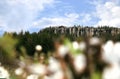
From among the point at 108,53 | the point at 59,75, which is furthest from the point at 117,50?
the point at 59,75

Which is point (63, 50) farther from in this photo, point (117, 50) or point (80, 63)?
point (117, 50)

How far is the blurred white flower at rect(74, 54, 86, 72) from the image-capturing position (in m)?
1.22

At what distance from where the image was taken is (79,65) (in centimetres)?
122

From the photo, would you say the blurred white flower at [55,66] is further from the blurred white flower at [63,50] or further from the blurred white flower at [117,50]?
the blurred white flower at [117,50]

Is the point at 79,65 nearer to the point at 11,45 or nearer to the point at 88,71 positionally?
the point at 88,71

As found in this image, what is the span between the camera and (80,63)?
1.22 m

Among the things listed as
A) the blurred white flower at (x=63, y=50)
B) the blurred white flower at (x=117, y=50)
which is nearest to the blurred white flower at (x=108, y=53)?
the blurred white flower at (x=117, y=50)

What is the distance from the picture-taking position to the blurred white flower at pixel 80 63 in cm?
122

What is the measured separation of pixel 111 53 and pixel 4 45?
122 inches

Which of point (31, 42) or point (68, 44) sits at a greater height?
point (68, 44)

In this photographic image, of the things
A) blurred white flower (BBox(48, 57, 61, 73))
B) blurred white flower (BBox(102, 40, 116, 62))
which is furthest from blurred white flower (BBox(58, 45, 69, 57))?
blurred white flower (BBox(102, 40, 116, 62))

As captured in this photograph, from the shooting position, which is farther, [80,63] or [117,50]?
[117,50]

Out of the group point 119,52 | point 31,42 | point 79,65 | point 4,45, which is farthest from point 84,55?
point 31,42

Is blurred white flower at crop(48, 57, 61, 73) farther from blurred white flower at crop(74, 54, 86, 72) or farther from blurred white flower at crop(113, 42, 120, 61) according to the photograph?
blurred white flower at crop(113, 42, 120, 61)
